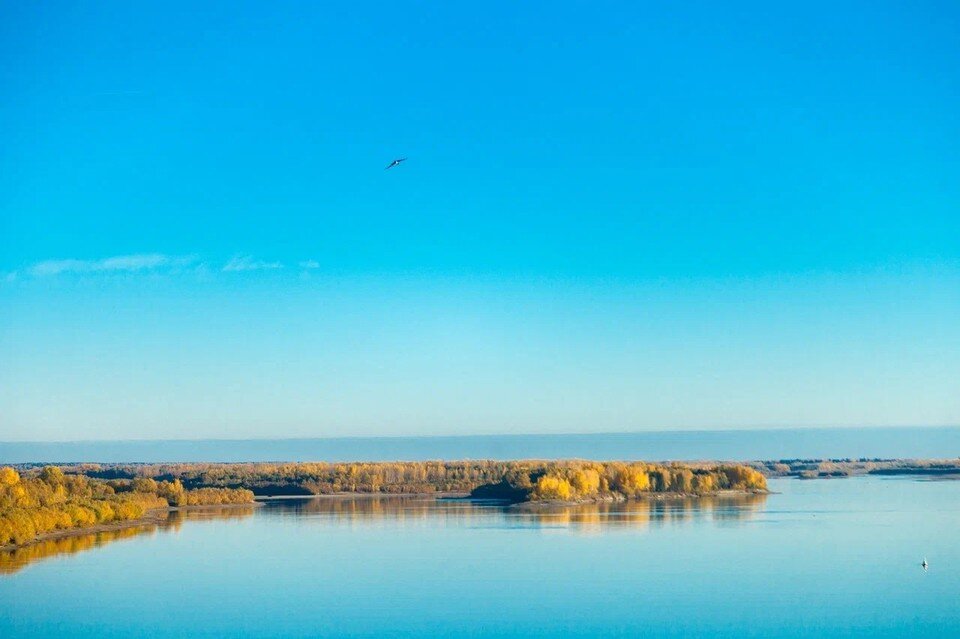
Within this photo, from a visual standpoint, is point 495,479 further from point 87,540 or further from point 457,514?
point 87,540

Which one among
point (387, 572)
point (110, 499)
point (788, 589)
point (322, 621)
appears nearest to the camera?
point (322, 621)

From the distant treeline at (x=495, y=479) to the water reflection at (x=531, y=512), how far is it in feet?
11.2

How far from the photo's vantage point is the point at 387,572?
24.0 metres

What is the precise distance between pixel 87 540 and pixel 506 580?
16394 millimetres

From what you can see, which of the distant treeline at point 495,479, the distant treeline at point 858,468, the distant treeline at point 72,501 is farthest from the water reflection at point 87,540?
the distant treeline at point 858,468

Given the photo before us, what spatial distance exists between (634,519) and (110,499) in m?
21.2

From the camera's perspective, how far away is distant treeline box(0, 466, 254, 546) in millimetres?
30828

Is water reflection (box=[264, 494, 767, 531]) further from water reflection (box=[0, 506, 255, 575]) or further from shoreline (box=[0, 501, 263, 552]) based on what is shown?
shoreline (box=[0, 501, 263, 552])

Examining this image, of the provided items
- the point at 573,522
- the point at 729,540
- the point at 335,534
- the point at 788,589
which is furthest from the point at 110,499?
the point at 788,589

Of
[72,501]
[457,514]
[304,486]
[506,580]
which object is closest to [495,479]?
[304,486]

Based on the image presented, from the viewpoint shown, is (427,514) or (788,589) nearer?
(788,589)

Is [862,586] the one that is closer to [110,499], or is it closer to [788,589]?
[788,589]

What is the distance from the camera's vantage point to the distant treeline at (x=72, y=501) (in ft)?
101

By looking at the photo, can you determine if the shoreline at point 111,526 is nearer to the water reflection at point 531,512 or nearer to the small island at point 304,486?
the small island at point 304,486
